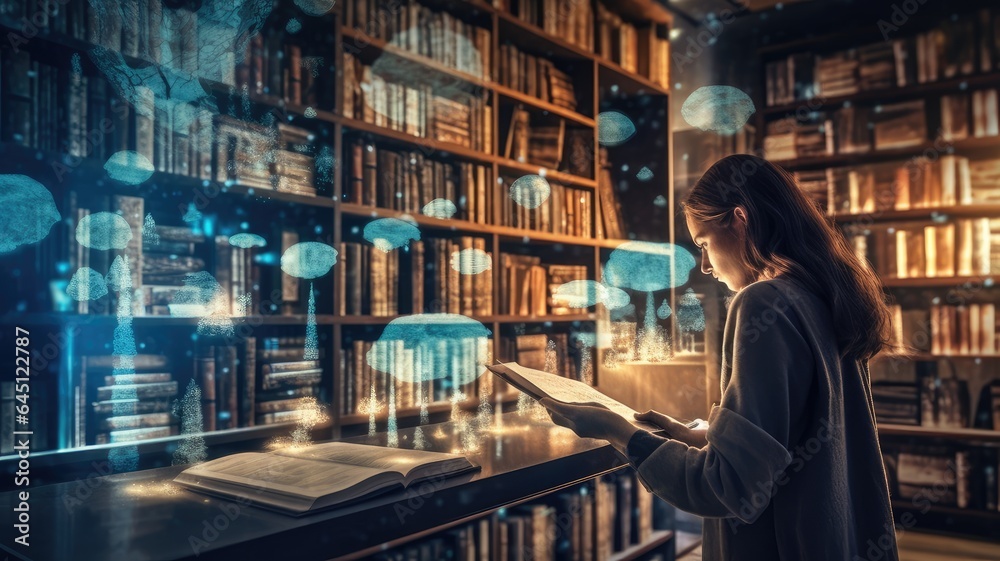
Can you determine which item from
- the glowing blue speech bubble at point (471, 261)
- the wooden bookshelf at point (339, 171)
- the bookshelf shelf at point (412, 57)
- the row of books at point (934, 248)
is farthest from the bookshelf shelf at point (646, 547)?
the bookshelf shelf at point (412, 57)

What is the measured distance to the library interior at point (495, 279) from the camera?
38.8 inches

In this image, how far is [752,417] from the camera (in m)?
0.92

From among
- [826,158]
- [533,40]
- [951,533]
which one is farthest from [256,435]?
[951,533]

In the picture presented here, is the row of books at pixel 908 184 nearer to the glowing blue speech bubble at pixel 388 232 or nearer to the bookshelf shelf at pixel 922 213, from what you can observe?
the bookshelf shelf at pixel 922 213

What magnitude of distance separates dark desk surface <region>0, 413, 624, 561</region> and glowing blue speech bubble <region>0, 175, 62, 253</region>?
584 mm

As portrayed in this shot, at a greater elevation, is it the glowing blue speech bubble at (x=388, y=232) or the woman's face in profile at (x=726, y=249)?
the glowing blue speech bubble at (x=388, y=232)

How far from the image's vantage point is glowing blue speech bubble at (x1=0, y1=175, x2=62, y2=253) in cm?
142

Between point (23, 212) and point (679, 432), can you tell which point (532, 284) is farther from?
point (23, 212)

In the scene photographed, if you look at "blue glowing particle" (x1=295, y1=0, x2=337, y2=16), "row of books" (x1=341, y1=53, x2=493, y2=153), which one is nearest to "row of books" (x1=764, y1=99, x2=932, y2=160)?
"row of books" (x1=341, y1=53, x2=493, y2=153)

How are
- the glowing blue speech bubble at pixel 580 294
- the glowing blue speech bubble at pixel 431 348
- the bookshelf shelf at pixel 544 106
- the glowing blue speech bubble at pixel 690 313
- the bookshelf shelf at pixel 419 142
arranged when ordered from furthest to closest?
the glowing blue speech bubble at pixel 690 313 < the glowing blue speech bubble at pixel 580 294 < the bookshelf shelf at pixel 544 106 < the glowing blue speech bubble at pixel 431 348 < the bookshelf shelf at pixel 419 142

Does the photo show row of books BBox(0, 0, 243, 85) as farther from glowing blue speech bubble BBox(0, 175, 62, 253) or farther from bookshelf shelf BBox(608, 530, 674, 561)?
bookshelf shelf BBox(608, 530, 674, 561)

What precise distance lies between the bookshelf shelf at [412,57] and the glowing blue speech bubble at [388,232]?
52cm

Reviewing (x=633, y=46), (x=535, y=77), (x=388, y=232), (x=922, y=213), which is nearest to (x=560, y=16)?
(x=535, y=77)

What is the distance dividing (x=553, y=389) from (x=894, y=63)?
3.26 meters
